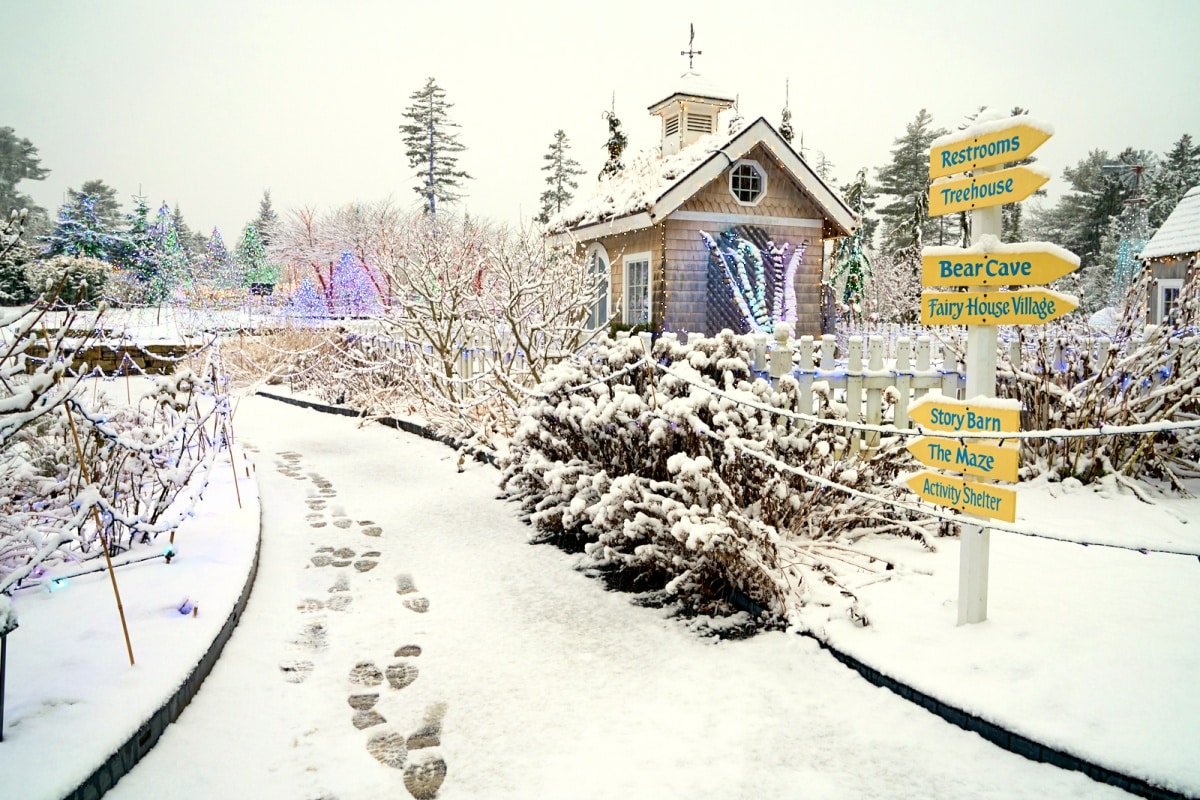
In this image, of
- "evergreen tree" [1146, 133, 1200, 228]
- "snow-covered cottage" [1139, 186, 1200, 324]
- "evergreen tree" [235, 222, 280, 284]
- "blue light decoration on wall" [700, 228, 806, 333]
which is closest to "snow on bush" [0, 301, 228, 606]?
"blue light decoration on wall" [700, 228, 806, 333]

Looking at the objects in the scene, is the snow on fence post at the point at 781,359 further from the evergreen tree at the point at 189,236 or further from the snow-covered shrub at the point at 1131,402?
the evergreen tree at the point at 189,236

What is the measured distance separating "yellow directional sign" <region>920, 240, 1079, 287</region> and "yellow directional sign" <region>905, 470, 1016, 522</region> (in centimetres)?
90

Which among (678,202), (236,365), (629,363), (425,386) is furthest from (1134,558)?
(236,365)

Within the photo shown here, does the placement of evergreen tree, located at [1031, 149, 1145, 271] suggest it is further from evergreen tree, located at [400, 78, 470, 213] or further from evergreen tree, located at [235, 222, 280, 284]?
evergreen tree, located at [235, 222, 280, 284]

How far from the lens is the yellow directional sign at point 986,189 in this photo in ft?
10.2

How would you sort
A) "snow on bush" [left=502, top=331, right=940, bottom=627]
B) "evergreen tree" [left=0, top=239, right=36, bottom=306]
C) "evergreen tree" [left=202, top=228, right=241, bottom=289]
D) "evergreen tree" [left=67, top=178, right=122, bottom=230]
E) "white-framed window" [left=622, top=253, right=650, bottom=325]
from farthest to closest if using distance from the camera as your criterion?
"evergreen tree" [left=67, top=178, right=122, bottom=230] < "evergreen tree" [left=202, top=228, right=241, bottom=289] < "evergreen tree" [left=0, top=239, right=36, bottom=306] < "white-framed window" [left=622, top=253, right=650, bottom=325] < "snow on bush" [left=502, top=331, right=940, bottom=627]

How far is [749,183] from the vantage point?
1476 cm

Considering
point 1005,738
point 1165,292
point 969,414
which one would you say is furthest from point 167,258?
point 1005,738

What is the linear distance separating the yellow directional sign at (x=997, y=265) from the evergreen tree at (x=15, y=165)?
56.3 meters

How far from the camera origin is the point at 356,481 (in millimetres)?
7469

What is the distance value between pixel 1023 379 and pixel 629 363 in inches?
126

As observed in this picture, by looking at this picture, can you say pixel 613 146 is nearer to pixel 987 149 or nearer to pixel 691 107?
pixel 691 107

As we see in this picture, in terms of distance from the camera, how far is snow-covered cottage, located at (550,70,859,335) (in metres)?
14.0

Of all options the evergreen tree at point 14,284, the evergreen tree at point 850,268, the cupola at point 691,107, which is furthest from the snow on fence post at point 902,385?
the evergreen tree at point 14,284
